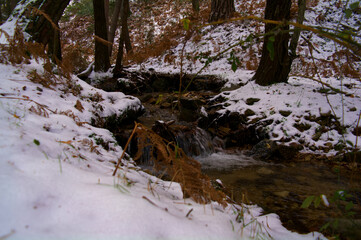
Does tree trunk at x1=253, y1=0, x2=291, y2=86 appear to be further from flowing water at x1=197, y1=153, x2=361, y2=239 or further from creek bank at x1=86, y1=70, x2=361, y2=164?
flowing water at x1=197, y1=153, x2=361, y2=239

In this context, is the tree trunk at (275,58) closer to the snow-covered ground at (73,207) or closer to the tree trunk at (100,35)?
the snow-covered ground at (73,207)

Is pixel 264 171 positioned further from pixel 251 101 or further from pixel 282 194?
pixel 251 101

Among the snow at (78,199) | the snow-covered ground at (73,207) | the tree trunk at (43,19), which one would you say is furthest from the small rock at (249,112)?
the tree trunk at (43,19)

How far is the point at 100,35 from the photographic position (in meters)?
8.61

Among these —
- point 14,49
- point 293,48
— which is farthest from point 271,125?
point 14,49

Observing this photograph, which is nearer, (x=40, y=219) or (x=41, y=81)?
(x=40, y=219)

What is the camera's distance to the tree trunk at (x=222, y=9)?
11.4 m

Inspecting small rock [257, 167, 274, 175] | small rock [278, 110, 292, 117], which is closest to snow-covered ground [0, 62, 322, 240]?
small rock [257, 167, 274, 175]

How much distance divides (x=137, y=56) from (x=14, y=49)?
284 inches

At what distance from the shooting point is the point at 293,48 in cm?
596

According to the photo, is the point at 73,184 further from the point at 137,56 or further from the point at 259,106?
the point at 137,56

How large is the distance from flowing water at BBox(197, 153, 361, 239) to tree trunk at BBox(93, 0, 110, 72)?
6.44 m

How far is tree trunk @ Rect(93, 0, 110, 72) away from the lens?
327 inches

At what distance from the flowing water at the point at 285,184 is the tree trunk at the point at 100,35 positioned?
254 inches
